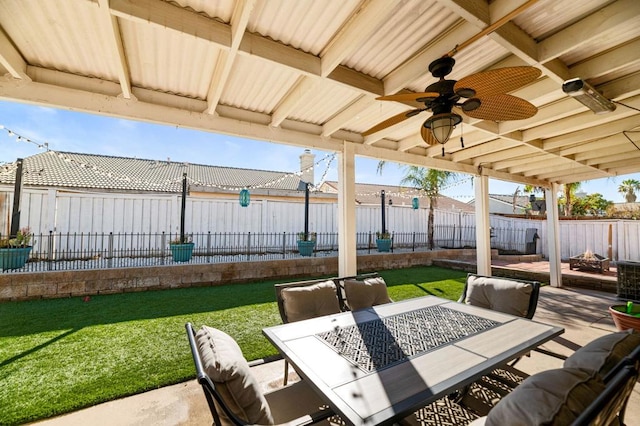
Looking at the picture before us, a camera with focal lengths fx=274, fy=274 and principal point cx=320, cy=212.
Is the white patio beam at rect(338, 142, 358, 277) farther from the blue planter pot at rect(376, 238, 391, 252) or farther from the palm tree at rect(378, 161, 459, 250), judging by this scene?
the palm tree at rect(378, 161, 459, 250)

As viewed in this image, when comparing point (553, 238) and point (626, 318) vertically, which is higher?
point (553, 238)

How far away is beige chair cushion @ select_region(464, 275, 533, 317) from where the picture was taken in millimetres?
2812

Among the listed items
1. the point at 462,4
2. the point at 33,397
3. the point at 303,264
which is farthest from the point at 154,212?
the point at 462,4

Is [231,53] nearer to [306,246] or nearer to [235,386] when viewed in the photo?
[235,386]

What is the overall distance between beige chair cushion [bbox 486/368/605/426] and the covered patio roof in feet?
6.99

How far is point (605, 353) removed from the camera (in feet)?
3.92

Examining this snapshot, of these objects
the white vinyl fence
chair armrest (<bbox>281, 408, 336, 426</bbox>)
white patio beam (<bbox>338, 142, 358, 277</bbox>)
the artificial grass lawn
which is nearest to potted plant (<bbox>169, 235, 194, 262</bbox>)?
the artificial grass lawn

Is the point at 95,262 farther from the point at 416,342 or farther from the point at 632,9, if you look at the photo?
the point at 632,9

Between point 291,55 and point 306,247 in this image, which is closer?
point 291,55

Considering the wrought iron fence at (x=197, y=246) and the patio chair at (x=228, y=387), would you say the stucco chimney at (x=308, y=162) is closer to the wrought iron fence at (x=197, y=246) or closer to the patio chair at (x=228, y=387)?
the wrought iron fence at (x=197, y=246)

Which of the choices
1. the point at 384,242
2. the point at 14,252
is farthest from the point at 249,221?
the point at 14,252

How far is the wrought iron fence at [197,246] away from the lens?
6013mm

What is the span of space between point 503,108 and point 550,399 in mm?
2180

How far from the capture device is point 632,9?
1.95 m
